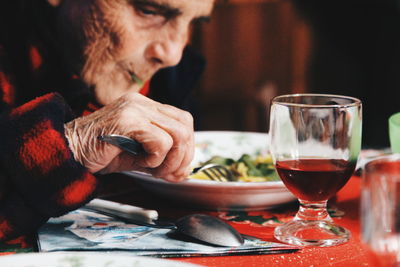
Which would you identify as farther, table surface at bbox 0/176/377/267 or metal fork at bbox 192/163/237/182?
metal fork at bbox 192/163/237/182

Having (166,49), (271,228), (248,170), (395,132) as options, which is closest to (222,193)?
(271,228)

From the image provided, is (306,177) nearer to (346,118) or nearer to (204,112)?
(346,118)

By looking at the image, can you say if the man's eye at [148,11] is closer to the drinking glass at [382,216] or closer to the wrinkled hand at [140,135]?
the wrinkled hand at [140,135]

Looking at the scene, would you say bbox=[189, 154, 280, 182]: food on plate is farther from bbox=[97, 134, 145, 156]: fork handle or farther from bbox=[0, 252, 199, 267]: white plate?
bbox=[0, 252, 199, 267]: white plate

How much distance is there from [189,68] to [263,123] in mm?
2677

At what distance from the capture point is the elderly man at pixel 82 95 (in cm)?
103

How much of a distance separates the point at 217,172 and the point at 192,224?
339 millimetres

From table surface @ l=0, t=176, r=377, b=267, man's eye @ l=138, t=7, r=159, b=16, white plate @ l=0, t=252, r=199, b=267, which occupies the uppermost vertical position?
man's eye @ l=138, t=7, r=159, b=16

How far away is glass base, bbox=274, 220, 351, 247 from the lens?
3.11 ft

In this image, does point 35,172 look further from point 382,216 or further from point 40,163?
point 382,216

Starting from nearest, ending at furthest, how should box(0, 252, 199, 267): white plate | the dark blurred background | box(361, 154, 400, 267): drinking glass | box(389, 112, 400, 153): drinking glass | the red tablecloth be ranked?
box(361, 154, 400, 267): drinking glass, box(0, 252, 199, 267): white plate, the red tablecloth, box(389, 112, 400, 153): drinking glass, the dark blurred background

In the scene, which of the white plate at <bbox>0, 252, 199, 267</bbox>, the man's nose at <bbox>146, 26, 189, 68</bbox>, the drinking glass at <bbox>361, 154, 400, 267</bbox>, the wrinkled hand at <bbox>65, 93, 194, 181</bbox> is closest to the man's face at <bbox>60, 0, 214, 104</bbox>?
the man's nose at <bbox>146, 26, 189, 68</bbox>

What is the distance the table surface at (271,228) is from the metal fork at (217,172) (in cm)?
12

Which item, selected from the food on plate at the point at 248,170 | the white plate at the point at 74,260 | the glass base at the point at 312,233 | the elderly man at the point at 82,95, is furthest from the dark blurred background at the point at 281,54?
the white plate at the point at 74,260
